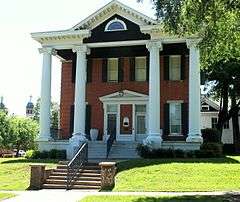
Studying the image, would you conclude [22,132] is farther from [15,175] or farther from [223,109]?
[15,175]

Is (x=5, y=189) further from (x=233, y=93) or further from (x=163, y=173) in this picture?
(x=233, y=93)

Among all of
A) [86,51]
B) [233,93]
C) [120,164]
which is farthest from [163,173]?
[233,93]

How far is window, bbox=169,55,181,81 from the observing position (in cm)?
3297

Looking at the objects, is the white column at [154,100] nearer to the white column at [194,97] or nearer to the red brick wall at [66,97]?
the white column at [194,97]

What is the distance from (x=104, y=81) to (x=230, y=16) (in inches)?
650

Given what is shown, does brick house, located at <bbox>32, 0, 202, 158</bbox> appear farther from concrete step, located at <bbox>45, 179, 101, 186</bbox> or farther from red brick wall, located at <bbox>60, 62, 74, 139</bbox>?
concrete step, located at <bbox>45, 179, 101, 186</bbox>

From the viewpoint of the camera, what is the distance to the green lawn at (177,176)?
19234 millimetres

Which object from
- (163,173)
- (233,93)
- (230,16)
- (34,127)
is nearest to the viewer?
(230,16)

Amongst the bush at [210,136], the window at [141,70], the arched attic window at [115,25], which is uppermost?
the arched attic window at [115,25]

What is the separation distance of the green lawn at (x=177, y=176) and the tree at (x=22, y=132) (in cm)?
5617

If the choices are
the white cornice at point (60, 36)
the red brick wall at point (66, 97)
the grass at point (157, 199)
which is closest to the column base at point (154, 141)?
the red brick wall at point (66, 97)

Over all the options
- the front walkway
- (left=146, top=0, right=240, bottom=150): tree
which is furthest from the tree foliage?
the front walkway

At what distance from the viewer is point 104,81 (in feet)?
113

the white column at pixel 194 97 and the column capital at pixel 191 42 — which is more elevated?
the column capital at pixel 191 42
